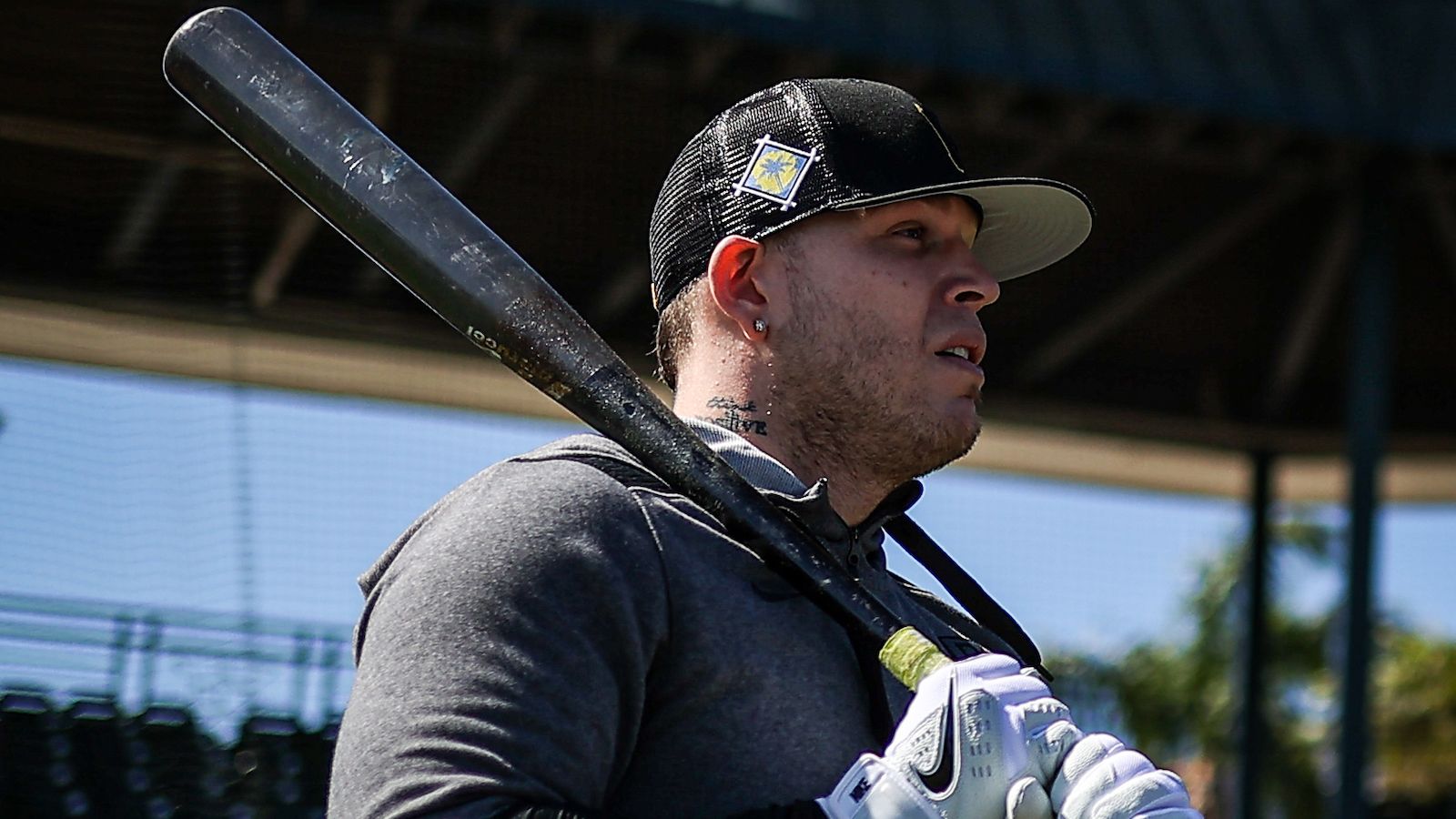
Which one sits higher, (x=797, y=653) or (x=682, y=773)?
(x=797, y=653)

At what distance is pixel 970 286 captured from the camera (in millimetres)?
2596

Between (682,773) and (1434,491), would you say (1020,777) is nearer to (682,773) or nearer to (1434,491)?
(682,773)

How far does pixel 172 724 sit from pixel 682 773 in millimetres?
4608

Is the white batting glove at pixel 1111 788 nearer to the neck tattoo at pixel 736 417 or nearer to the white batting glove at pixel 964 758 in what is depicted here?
the white batting glove at pixel 964 758

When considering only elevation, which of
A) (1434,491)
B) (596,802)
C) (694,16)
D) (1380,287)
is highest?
(1434,491)

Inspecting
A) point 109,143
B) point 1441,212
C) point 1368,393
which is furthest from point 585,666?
point 1441,212

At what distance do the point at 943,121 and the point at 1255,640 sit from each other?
512cm

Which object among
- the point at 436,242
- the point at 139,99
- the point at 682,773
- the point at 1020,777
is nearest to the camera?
the point at 1020,777

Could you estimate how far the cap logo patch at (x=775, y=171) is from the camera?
2.56 meters

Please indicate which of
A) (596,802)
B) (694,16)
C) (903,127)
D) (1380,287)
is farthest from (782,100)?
(1380,287)

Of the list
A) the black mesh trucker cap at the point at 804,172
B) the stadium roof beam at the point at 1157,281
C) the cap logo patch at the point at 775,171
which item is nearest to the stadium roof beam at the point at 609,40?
the stadium roof beam at the point at 1157,281

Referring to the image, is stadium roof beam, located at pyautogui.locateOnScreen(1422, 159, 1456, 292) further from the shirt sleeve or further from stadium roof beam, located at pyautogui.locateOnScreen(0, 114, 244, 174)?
the shirt sleeve

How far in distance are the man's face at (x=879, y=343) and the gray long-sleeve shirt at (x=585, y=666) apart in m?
0.35

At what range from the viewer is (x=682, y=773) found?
6.87ft
